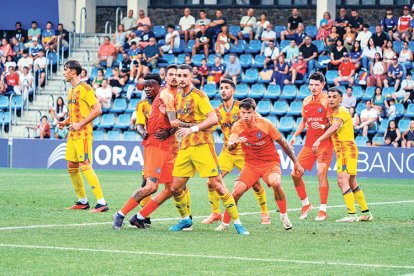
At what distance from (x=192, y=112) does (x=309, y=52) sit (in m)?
18.8

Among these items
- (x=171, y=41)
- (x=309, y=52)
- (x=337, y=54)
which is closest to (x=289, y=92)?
(x=309, y=52)

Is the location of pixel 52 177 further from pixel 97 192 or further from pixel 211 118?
pixel 211 118

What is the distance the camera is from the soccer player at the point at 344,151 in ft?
50.0

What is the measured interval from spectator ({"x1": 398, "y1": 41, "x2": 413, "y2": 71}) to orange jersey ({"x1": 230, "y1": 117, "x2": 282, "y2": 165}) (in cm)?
1720

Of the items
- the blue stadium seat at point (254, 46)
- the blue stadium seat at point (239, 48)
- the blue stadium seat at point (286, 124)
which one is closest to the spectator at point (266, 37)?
the blue stadium seat at point (254, 46)

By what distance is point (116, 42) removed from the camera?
35.2 m

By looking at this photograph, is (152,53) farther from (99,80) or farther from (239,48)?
(239,48)

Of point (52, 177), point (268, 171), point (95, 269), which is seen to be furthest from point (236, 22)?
point (95, 269)

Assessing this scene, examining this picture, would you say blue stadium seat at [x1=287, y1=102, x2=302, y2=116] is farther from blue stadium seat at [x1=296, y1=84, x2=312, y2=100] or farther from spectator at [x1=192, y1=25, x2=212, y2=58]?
spectator at [x1=192, y1=25, x2=212, y2=58]

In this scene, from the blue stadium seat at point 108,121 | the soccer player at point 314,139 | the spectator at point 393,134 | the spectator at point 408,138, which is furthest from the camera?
the blue stadium seat at point 108,121

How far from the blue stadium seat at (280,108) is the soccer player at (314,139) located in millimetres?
14805

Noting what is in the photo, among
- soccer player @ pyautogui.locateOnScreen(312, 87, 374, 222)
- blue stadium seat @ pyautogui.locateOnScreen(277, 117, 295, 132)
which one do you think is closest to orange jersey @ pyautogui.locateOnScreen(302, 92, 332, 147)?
soccer player @ pyautogui.locateOnScreen(312, 87, 374, 222)

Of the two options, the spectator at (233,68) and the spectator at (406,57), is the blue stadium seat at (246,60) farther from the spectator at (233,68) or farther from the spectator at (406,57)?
the spectator at (406,57)

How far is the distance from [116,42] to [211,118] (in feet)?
76.3
